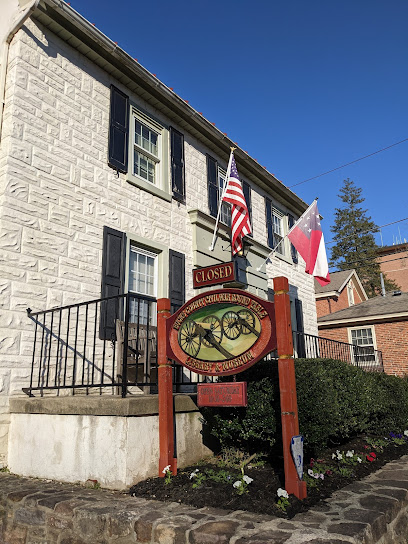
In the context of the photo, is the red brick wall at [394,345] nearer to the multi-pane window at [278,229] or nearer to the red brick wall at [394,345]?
the red brick wall at [394,345]

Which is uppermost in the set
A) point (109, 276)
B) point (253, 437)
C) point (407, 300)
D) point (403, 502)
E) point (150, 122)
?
point (150, 122)

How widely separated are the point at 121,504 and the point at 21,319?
3.04 m

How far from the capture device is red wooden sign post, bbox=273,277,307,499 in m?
3.61

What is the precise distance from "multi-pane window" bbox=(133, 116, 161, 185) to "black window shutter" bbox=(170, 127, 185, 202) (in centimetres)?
33

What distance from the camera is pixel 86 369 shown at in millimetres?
6418

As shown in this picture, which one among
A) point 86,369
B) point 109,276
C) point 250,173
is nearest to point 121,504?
point 86,369

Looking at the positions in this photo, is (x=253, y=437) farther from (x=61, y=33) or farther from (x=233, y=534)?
(x=61, y=33)

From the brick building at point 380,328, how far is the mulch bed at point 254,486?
497 inches

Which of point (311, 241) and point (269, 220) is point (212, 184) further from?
point (269, 220)

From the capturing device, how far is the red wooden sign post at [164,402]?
432 centimetres

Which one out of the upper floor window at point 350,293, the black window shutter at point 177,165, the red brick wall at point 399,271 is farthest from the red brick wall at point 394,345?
the red brick wall at point 399,271

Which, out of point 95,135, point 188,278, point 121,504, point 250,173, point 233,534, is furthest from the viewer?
point 250,173

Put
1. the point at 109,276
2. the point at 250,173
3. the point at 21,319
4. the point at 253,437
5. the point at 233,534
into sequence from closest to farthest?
1. the point at 233,534
2. the point at 253,437
3. the point at 21,319
4. the point at 109,276
5. the point at 250,173

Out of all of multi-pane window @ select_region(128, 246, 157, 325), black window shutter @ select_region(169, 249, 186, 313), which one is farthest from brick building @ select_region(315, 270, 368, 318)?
multi-pane window @ select_region(128, 246, 157, 325)
